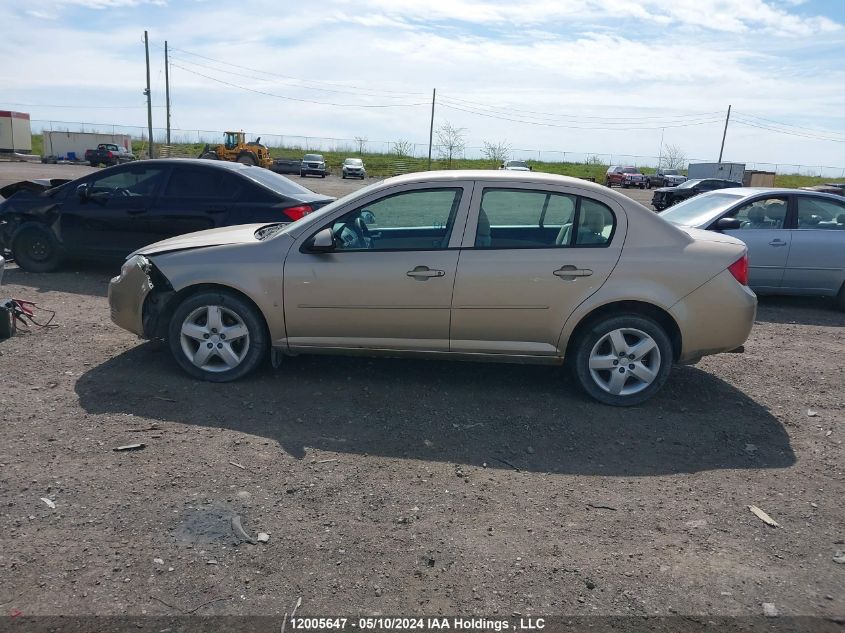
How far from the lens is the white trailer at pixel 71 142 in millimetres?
52188

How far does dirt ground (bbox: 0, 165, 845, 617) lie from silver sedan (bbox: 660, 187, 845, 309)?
10.5 ft

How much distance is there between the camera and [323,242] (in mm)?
5004

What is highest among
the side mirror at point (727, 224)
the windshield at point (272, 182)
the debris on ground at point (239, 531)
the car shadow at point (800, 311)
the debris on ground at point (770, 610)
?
the windshield at point (272, 182)

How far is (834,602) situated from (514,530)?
4.69 ft

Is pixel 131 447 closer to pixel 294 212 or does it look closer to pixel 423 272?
pixel 423 272

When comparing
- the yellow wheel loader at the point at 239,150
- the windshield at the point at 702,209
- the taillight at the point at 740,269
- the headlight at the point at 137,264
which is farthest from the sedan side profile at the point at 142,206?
Result: the yellow wheel loader at the point at 239,150

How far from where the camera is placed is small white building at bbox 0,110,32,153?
51625mm

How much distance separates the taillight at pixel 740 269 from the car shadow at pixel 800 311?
3.55 metres

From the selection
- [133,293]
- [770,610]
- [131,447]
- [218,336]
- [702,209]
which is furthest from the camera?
[702,209]

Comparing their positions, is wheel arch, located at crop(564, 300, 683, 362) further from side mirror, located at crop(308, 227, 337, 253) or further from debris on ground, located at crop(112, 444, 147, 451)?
debris on ground, located at crop(112, 444, 147, 451)

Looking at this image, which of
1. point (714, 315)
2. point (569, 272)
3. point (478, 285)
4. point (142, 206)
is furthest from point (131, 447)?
point (142, 206)

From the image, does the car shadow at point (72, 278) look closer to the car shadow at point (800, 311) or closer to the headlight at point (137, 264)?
the headlight at point (137, 264)

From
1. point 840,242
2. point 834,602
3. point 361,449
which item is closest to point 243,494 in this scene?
point 361,449

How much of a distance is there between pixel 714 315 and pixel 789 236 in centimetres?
470
